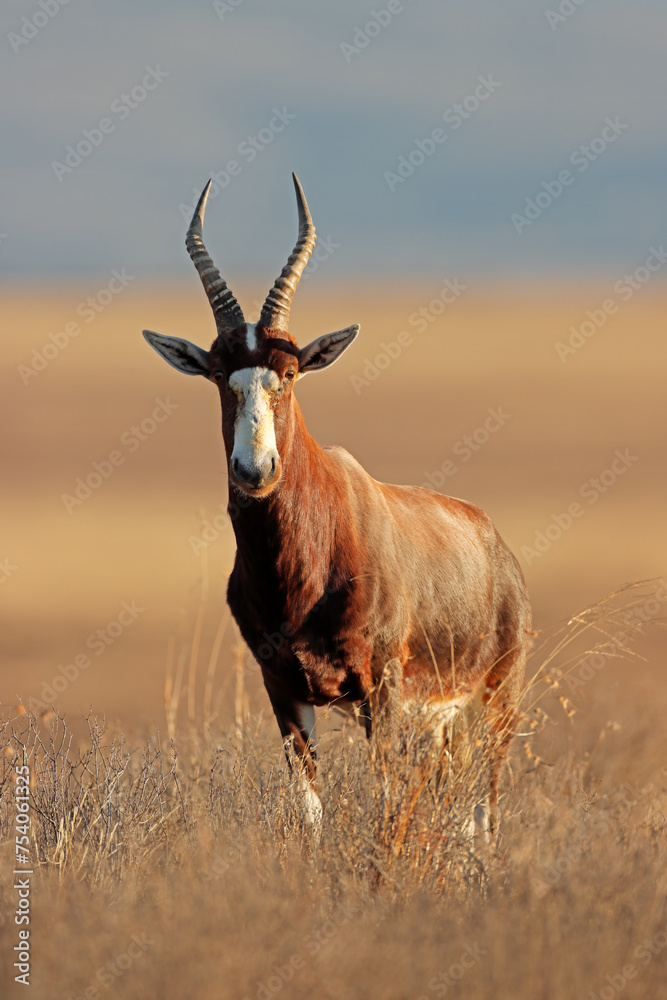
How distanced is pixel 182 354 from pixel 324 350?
927 millimetres

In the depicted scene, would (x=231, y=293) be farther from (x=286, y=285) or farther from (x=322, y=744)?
(x=322, y=744)

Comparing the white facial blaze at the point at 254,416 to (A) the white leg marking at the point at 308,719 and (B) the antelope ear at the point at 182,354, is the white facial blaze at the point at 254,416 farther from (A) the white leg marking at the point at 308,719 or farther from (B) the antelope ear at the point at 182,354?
(A) the white leg marking at the point at 308,719

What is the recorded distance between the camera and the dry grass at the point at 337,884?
192 inches

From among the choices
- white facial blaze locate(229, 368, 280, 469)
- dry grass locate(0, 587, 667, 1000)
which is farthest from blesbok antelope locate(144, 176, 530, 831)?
dry grass locate(0, 587, 667, 1000)

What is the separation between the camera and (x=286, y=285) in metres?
7.79

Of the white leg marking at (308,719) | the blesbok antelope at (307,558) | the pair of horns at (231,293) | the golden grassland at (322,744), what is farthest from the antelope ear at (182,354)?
the golden grassland at (322,744)

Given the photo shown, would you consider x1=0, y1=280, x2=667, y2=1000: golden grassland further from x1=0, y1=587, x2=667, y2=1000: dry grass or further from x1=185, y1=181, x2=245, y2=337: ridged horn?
x1=185, y1=181, x2=245, y2=337: ridged horn

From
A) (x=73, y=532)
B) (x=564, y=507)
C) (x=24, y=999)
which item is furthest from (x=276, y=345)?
(x=564, y=507)

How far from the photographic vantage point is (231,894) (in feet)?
17.5

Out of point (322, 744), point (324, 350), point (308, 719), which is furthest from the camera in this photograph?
point (322, 744)

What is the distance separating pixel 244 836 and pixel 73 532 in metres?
23.4

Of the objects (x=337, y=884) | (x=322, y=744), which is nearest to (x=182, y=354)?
(x=322, y=744)

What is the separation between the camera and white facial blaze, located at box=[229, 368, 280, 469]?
685 cm

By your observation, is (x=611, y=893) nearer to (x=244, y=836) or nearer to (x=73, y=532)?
(x=244, y=836)
